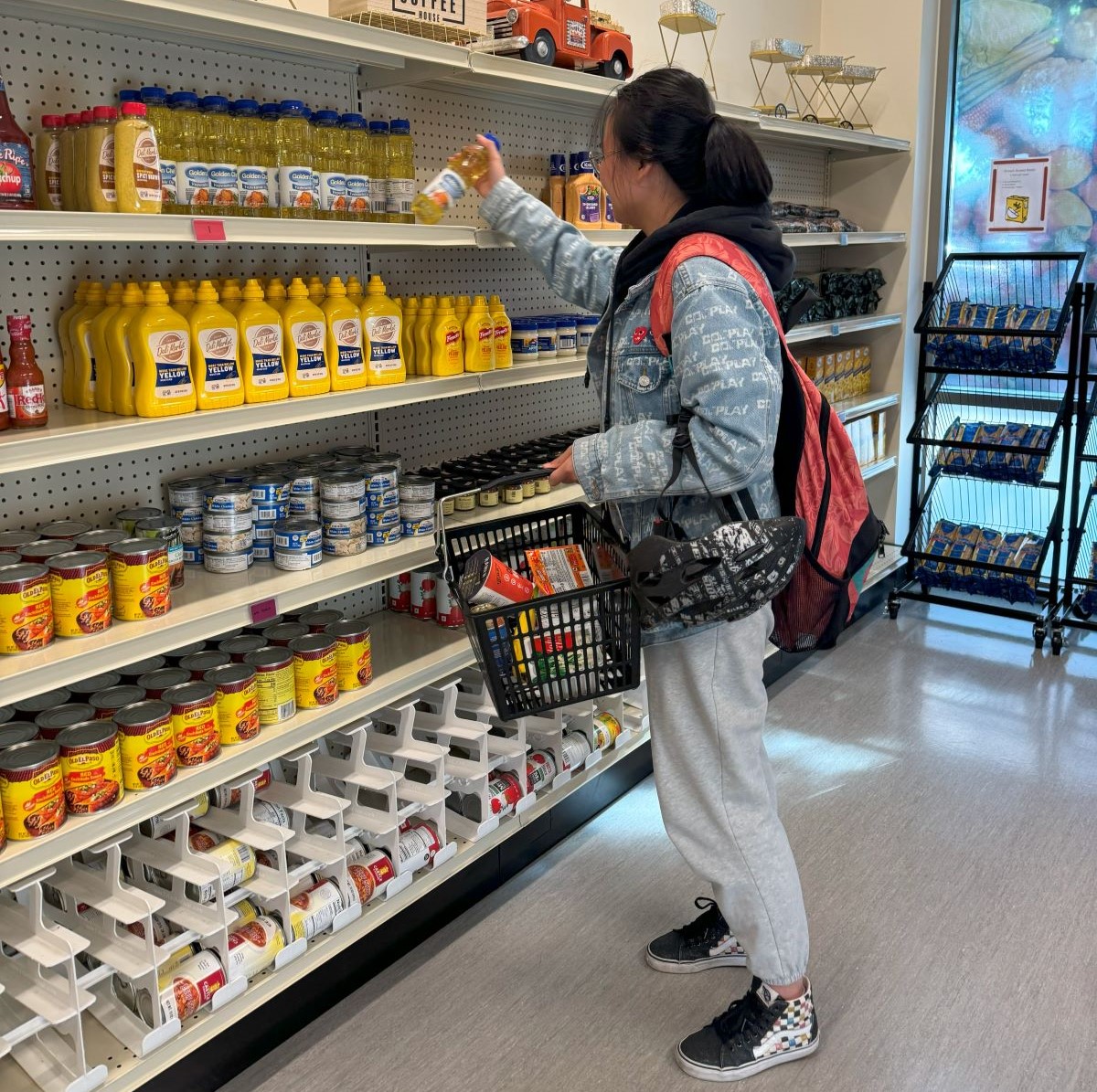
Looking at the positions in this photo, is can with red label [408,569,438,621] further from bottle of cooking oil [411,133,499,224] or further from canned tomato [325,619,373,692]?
bottle of cooking oil [411,133,499,224]

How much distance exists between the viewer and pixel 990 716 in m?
4.19

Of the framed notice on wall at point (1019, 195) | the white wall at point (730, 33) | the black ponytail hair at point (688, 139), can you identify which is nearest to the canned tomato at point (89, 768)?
the black ponytail hair at point (688, 139)

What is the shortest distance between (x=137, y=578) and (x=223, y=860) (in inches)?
25.4

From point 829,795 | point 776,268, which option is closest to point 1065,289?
point 829,795

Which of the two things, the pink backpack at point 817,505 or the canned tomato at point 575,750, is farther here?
the canned tomato at point 575,750

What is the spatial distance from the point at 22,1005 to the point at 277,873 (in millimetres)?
542

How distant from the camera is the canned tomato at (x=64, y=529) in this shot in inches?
89.3

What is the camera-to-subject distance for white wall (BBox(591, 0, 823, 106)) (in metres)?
4.12

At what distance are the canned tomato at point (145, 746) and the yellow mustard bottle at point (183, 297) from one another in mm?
830

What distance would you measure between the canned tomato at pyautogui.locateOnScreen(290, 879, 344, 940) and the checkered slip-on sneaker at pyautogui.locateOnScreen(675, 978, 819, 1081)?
85 centimetres

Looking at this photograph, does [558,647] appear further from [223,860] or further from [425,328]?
[425,328]

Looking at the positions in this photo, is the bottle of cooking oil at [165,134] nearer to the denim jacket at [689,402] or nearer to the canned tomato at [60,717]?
the denim jacket at [689,402]

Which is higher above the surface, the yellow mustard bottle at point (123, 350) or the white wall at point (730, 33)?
the white wall at point (730, 33)

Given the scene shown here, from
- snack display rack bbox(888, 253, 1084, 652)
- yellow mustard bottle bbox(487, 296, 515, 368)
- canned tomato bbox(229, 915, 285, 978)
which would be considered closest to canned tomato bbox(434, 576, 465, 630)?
yellow mustard bottle bbox(487, 296, 515, 368)
